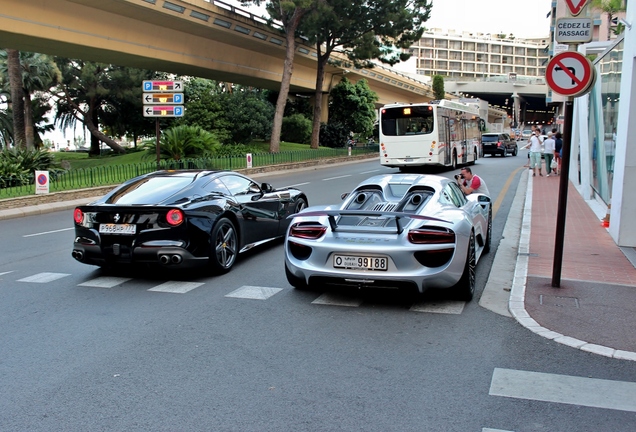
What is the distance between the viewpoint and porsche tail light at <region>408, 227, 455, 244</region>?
6.07 metres

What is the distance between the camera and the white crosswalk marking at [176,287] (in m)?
7.11

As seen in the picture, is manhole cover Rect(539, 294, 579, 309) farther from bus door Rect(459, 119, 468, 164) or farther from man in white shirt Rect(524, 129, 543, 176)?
bus door Rect(459, 119, 468, 164)

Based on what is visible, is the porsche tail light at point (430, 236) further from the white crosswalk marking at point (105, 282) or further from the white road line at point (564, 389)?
the white crosswalk marking at point (105, 282)

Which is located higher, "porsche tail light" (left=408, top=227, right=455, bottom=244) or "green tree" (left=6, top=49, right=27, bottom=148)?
"green tree" (left=6, top=49, right=27, bottom=148)

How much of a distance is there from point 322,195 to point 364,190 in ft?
33.7

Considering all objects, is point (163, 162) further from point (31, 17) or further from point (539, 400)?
point (539, 400)

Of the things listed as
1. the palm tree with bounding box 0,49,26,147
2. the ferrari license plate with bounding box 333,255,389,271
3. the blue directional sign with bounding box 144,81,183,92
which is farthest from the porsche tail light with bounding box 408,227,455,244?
the palm tree with bounding box 0,49,26,147

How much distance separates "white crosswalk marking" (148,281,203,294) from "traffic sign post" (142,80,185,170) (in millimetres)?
15147

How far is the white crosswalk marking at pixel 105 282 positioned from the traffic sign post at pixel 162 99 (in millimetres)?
14653

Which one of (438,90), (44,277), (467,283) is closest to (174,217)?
(44,277)

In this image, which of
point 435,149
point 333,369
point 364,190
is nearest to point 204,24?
point 435,149

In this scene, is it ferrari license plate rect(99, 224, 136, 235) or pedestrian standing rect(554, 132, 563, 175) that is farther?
pedestrian standing rect(554, 132, 563, 175)

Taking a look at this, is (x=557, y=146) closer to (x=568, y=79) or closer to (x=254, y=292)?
(x=568, y=79)

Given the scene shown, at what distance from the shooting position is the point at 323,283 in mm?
6418
